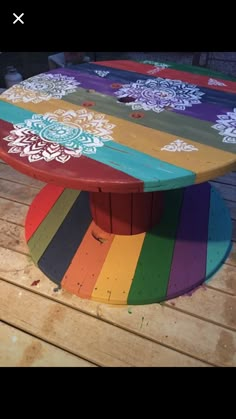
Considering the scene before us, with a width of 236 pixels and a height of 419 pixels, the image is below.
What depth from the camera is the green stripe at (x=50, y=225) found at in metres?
1.47

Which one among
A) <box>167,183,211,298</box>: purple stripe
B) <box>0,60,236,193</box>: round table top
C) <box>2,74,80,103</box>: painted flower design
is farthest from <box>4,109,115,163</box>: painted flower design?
<box>167,183,211,298</box>: purple stripe

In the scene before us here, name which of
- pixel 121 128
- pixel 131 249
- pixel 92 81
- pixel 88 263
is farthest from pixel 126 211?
pixel 92 81

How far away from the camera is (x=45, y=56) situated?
3232 millimetres

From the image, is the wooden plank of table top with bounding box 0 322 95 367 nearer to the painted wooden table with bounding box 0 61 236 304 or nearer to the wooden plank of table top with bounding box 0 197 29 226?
the painted wooden table with bounding box 0 61 236 304

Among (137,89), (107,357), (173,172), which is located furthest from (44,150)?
(107,357)

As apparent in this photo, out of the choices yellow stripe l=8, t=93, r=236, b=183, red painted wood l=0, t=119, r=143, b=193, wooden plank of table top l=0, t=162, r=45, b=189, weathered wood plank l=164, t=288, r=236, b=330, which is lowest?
weathered wood plank l=164, t=288, r=236, b=330

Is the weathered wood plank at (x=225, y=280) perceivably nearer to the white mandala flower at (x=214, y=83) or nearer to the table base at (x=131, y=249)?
the table base at (x=131, y=249)

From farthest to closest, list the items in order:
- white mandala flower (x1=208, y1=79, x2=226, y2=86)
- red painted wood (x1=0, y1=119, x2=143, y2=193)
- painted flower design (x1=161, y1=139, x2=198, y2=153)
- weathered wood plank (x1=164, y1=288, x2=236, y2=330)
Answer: white mandala flower (x1=208, y1=79, x2=226, y2=86) → weathered wood plank (x1=164, y1=288, x2=236, y2=330) → painted flower design (x1=161, y1=139, x2=198, y2=153) → red painted wood (x1=0, y1=119, x2=143, y2=193)

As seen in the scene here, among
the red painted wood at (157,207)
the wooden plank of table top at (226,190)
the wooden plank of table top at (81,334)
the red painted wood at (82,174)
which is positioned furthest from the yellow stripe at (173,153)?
the wooden plank of table top at (226,190)

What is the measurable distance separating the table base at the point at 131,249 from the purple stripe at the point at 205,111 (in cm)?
57

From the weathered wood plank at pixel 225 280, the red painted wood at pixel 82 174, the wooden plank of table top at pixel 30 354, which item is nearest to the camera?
the red painted wood at pixel 82 174

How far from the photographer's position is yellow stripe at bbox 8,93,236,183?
906 mm

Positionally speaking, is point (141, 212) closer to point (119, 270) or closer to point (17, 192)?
point (119, 270)

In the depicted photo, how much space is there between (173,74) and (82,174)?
36.7 inches
